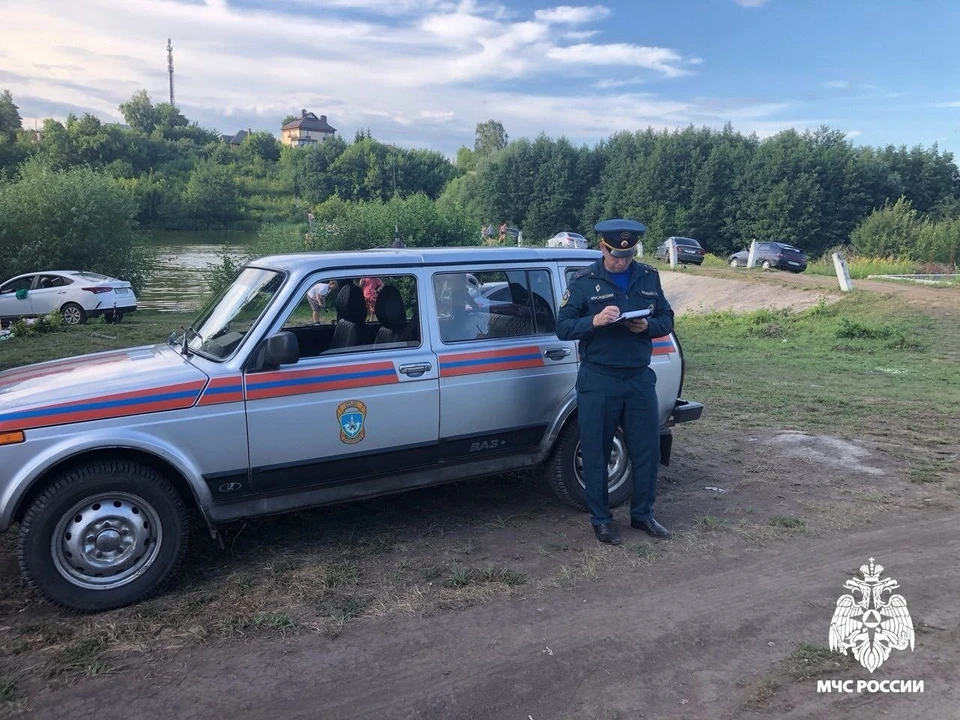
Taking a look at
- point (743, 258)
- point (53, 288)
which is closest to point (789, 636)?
point (53, 288)

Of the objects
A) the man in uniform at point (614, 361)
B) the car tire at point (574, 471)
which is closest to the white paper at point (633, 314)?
the man in uniform at point (614, 361)

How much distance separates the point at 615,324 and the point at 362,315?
5.56 ft

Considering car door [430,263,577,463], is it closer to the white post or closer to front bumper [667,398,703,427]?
front bumper [667,398,703,427]

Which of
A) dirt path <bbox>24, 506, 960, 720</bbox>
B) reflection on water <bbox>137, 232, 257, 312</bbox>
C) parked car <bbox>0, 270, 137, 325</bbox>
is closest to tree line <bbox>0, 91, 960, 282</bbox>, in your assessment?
reflection on water <bbox>137, 232, 257, 312</bbox>

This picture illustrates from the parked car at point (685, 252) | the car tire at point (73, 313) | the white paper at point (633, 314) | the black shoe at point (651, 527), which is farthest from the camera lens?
the parked car at point (685, 252)

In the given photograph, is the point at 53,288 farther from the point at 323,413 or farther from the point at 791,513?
the point at 791,513

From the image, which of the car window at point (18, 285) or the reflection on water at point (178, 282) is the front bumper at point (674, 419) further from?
the reflection on water at point (178, 282)

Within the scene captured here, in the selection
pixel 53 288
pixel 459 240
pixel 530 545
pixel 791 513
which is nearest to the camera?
pixel 530 545

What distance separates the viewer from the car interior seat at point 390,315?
16.6 feet

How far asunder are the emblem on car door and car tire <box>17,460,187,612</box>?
101 cm

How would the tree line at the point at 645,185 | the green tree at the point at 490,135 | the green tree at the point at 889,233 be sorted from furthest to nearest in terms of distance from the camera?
the green tree at the point at 490,135, the tree line at the point at 645,185, the green tree at the point at 889,233

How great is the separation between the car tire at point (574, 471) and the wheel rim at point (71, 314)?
59.2 feet

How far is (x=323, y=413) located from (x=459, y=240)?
22764mm

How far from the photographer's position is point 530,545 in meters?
5.05
